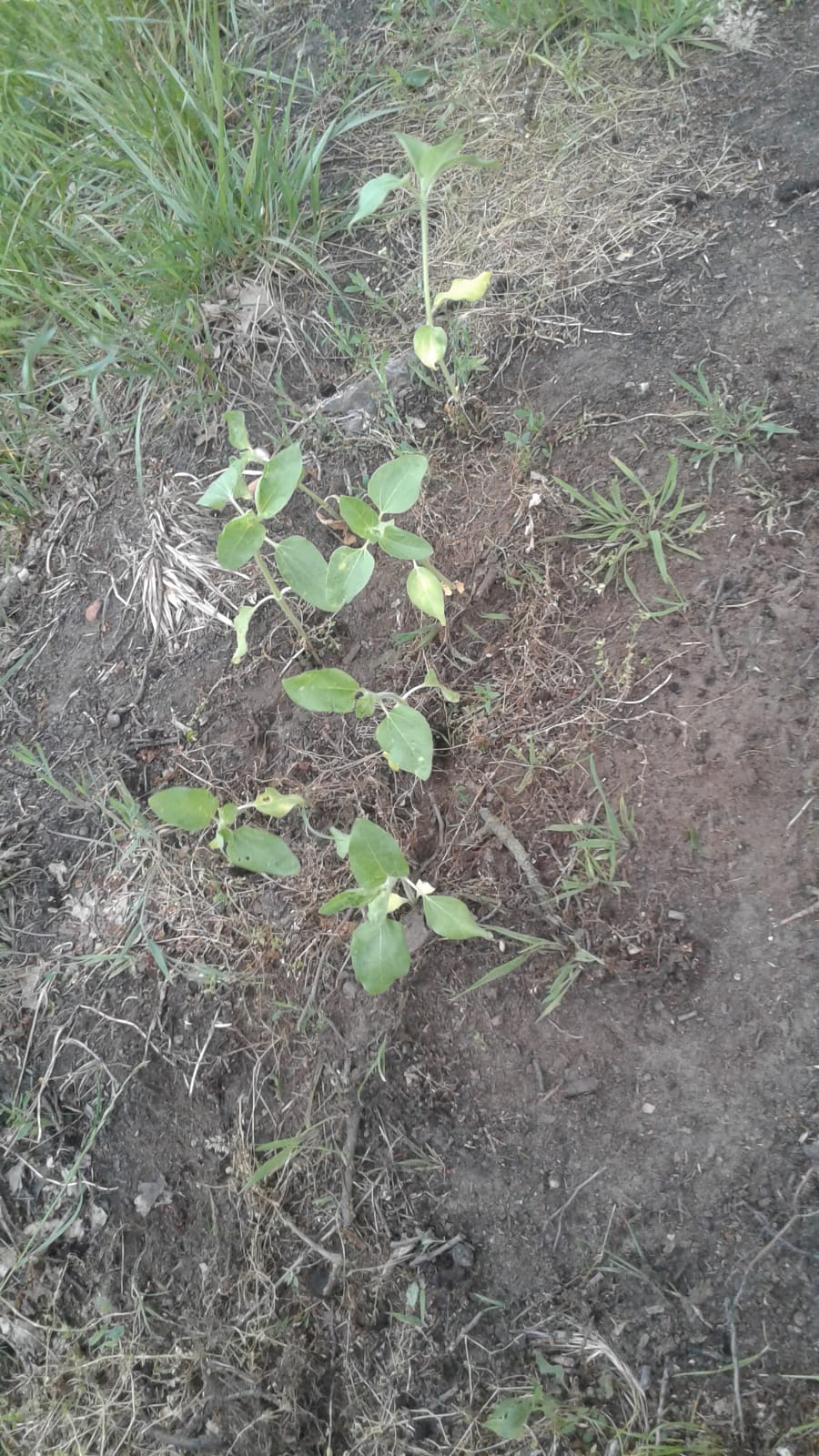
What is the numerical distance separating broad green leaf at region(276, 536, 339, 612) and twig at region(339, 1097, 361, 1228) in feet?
2.64

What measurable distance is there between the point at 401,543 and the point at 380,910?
0.58 meters

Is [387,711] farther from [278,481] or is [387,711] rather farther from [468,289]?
[468,289]

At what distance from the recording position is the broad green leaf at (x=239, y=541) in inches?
56.2

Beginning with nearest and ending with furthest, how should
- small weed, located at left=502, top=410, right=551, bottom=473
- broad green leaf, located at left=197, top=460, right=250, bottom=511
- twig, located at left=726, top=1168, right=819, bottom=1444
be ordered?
twig, located at left=726, top=1168, right=819, bottom=1444 < broad green leaf, located at left=197, top=460, right=250, bottom=511 < small weed, located at left=502, top=410, right=551, bottom=473

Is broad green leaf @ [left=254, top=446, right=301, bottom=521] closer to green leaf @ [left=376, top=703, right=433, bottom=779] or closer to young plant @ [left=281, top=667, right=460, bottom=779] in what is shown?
young plant @ [left=281, top=667, right=460, bottom=779]

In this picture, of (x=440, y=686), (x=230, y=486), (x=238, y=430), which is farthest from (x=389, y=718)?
(x=238, y=430)

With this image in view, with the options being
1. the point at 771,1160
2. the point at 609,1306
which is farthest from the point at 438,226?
the point at 609,1306

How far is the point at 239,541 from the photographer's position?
1.44 meters

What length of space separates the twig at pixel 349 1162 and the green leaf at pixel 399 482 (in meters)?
0.95

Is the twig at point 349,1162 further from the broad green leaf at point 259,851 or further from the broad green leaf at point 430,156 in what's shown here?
the broad green leaf at point 430,156

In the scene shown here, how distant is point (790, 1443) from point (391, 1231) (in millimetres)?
565

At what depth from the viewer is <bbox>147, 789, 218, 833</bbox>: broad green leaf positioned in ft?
4.61

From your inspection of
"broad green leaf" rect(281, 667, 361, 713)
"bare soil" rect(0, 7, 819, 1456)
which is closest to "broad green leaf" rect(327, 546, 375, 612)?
"broad green leaf" rect(281, 667, 361, 713)

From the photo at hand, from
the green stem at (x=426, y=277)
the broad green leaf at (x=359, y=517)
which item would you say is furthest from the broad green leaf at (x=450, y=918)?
the green stem at (x=426, y=277)
